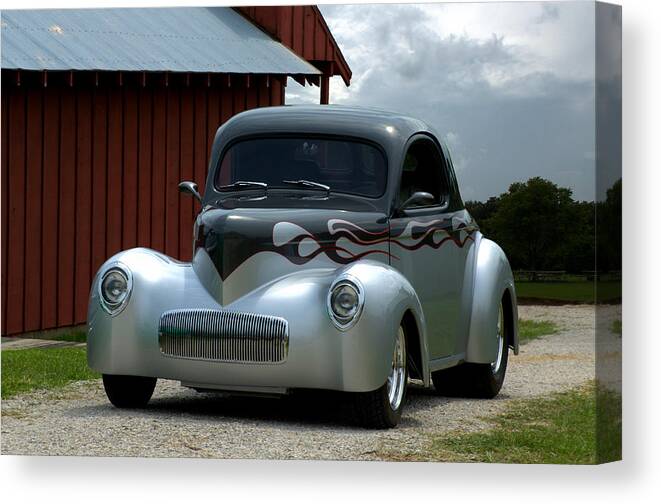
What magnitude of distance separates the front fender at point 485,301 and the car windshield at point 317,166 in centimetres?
73

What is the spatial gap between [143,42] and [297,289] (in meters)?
2.04

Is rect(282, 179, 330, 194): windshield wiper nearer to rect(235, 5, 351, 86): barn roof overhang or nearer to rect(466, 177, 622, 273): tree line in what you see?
rect(235, 5, 351, 86): barn roof overhang

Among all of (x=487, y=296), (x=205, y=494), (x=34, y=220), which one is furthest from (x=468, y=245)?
(x=34, y=220)

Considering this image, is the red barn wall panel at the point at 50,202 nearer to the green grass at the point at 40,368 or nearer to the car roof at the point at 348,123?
the green grass at the point at 40,368

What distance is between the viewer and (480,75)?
22.8 ft

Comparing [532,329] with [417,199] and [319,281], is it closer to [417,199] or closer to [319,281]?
[417,199]

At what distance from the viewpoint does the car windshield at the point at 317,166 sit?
7.05 m

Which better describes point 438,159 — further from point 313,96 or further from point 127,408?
point 127,408

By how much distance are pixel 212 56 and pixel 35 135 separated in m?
1.14

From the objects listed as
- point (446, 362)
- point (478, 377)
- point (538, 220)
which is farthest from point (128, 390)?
point (538, 220)

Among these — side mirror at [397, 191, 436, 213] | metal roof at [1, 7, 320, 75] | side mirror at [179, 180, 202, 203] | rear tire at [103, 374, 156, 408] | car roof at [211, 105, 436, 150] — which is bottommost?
rear tire at [103, 374, 156, 408]

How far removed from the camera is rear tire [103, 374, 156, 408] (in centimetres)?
700

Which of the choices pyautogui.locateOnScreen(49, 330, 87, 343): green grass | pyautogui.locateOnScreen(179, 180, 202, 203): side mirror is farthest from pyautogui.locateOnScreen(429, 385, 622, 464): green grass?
pyautogui.locateOnScreen(49, 330, 87, 343): green grass

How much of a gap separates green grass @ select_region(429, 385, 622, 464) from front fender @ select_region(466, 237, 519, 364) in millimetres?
606
